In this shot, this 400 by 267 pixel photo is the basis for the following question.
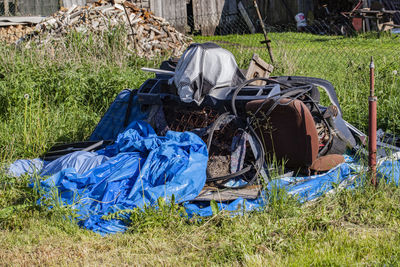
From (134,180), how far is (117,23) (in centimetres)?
786

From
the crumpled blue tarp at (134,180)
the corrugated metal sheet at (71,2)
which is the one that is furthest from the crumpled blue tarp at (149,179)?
the corrugated metal sheet at (71,2)

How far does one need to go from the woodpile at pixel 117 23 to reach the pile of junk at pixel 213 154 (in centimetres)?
638

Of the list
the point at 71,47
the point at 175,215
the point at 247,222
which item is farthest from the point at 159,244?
the point at 71,47

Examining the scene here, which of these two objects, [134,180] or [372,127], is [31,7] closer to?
[134,180]

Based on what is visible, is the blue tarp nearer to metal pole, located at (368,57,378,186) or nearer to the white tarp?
metal pole, located at (368,57,378,186)

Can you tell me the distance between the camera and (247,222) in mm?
3539

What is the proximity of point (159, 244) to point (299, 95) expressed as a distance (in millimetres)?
1974

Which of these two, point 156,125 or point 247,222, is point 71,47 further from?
point 247,222

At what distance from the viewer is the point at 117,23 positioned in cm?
1119

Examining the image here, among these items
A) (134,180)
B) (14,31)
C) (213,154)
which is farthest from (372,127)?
(14,31)

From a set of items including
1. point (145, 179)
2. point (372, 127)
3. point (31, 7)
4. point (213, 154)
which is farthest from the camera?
point (31, 7)

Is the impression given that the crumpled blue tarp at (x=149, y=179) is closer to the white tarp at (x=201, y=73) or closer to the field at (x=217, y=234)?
the field at (x=217, y=234)

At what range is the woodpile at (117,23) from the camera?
11.3 m

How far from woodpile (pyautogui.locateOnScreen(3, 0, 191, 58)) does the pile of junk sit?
6382 mm
